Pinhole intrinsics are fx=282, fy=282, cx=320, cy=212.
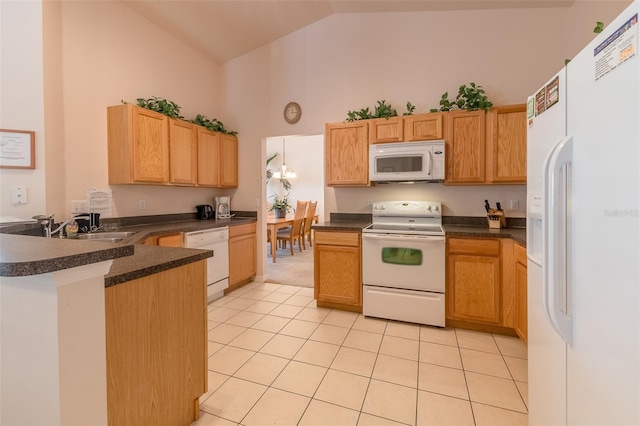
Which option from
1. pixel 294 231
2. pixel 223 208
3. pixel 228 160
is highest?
pixel 228 160

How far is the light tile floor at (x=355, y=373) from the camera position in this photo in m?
1.59

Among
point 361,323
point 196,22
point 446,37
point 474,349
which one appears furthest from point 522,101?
point 196,22

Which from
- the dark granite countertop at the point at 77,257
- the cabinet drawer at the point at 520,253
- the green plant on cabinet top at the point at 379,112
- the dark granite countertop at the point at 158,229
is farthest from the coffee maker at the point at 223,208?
the cabinet drawer at the point at 520,253

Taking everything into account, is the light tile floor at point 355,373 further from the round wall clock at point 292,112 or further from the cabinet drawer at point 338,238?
the round wall clock at point 292,112

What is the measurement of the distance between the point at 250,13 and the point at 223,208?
2.44m

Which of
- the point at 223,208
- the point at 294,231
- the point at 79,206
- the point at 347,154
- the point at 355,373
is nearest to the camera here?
the point at 355,373

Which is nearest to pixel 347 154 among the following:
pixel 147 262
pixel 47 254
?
pixel 147 262

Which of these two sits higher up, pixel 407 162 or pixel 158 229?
pixel 407 162

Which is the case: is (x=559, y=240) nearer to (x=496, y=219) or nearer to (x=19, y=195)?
(x=496, y=219)

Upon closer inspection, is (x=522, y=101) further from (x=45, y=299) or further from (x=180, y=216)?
(x=180, y=216)

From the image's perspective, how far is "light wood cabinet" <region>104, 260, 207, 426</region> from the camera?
3.72 feet

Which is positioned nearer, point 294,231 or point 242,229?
point 242,229

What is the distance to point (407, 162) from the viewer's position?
116 inches

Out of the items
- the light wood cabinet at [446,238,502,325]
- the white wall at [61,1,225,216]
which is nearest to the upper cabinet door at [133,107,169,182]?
the white wall at [61,1,225,216]
